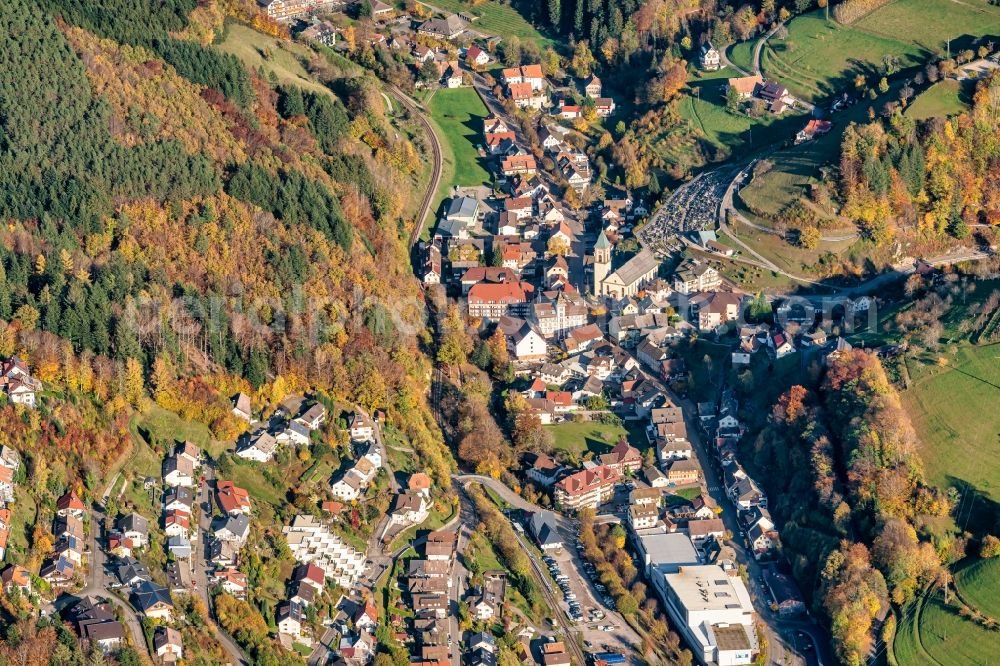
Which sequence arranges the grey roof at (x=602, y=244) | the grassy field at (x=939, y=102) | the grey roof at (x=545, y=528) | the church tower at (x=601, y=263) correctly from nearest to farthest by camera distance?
the grey roof at (x=545, y=528) < the church tower at (x=601, y=263) < the grey roof at (x=602, y=244) < the grassy field at (x=939, y=102)

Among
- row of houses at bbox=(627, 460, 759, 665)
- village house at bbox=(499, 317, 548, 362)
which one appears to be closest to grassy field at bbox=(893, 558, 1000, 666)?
row of houses at bbox=(627, 460, 759, 665)

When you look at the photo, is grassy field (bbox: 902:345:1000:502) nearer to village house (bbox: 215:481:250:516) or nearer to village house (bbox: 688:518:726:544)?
village house (bbox: 688:518:726:544)

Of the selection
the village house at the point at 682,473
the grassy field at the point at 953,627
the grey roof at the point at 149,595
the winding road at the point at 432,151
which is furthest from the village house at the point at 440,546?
the winding road at the point at 432,151

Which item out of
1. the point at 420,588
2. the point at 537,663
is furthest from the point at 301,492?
the point at 537,663

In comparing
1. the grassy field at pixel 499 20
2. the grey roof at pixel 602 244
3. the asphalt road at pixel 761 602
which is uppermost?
the grey roof at pixel 602 244

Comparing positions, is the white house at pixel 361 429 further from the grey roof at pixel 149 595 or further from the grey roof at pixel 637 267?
the grey roof at pixel 637 267
